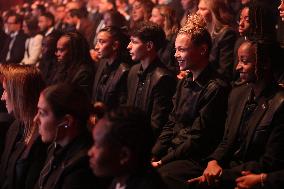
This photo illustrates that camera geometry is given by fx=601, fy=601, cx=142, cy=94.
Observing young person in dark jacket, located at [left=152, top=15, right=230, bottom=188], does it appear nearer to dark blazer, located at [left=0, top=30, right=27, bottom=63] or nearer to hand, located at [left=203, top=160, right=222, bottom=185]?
hand, located at [left=203, top=160, right=222, bottom=185]

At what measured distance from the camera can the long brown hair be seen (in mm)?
3406

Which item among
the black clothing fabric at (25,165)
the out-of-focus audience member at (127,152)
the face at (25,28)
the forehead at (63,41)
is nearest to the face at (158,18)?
the forehead at (63,41)

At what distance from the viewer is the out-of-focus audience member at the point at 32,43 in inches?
309

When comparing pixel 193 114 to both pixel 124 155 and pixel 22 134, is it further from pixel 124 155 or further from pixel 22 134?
pixel 124 155

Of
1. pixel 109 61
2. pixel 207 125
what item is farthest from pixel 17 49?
pixel 207 125

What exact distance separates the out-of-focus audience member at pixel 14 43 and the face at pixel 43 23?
267 millimetres

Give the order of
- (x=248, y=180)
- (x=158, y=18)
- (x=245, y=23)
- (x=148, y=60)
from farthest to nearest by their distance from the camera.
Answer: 1. (x=158, y=18)
2. (x=245, y=23)
3. (x=148, y=60)
4. (x=248, y=180)

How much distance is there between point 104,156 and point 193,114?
1439 mm

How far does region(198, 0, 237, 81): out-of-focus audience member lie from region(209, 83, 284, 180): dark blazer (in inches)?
46.7

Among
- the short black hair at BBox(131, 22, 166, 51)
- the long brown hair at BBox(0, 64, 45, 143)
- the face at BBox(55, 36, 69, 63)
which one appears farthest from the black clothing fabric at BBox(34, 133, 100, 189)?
the face at BBox(55, 36, 69, 63)

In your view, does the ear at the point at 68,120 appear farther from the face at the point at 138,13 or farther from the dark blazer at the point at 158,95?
the face at the point at 138,13

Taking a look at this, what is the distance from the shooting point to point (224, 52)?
481 centimetres

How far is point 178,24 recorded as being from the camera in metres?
5.68

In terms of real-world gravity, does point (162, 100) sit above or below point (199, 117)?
below
